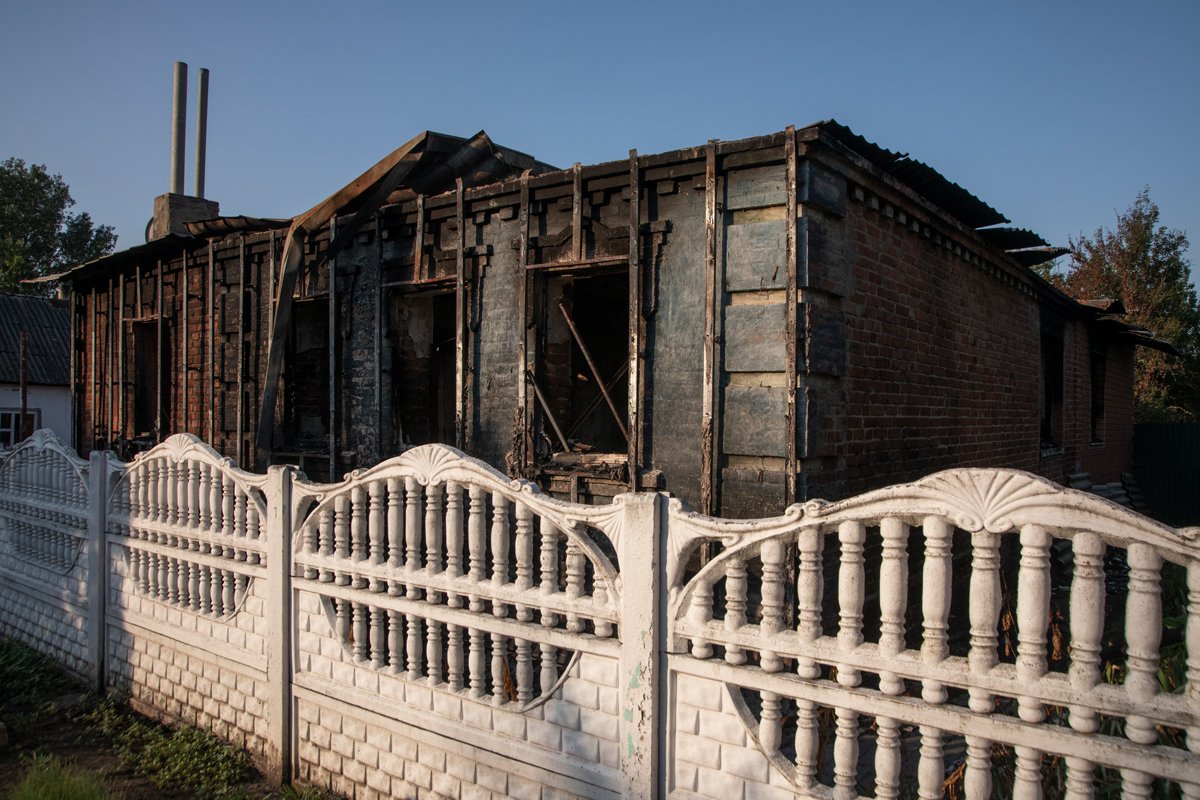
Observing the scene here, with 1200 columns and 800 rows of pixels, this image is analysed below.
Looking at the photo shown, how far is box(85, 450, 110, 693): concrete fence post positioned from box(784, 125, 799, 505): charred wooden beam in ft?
16.7

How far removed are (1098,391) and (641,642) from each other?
519 inches

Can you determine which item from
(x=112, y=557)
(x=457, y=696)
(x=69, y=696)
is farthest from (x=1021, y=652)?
(x=69, y=696)

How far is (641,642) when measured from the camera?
3.04 m

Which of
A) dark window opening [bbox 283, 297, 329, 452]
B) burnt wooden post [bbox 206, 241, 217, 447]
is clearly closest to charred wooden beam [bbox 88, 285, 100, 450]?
burnt wooden post [bbox 206, 241, 217, 447]

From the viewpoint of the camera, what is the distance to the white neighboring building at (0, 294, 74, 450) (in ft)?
71.8

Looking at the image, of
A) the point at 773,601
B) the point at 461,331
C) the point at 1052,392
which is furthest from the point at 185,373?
the point at 1052,392

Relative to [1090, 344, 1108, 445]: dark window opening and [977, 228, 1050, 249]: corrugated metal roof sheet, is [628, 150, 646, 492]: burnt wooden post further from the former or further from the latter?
[1090, 344, 1108, 445]: dark window opening

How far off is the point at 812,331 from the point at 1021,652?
3059mm

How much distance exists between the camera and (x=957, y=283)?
749 cm

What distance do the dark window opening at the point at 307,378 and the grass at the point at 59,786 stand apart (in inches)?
171

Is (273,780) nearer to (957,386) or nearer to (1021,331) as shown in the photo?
(957,386)

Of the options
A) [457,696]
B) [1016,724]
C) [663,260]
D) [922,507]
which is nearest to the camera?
[1016,724]

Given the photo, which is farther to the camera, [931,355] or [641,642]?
[931,355]

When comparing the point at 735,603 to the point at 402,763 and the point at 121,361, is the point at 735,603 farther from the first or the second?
the point at 121,361
